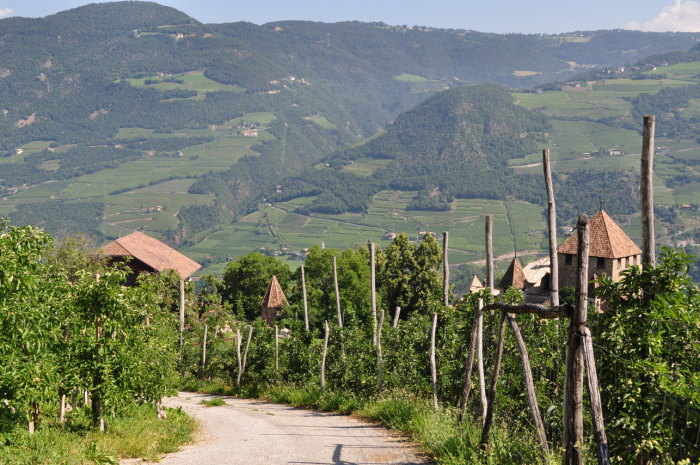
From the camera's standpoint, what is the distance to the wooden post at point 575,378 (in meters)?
5.46

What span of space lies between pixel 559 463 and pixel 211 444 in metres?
5.50

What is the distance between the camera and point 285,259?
14700 cm

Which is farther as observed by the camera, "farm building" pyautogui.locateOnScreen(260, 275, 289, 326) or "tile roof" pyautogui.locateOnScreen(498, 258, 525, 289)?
"farm building" pyautogui.locateOnScreen(260, 275, 289, 326)

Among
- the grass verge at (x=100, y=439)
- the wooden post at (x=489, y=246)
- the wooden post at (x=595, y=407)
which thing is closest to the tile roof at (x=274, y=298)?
the grass verge at (x=100, y=439)

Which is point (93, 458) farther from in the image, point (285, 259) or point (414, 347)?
point (285, 259)

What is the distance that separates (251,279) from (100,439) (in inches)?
1779

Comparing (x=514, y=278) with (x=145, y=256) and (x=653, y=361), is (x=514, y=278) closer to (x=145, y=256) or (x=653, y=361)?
(x=145, y=256)

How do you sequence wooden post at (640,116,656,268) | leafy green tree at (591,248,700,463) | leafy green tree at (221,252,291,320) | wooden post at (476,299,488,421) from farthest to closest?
leafy green tree at (221,252,291,320), wooden post at (476,299,488,421), wooden post at (640,116,656,268), leafy green tree at (591,248,700,463)

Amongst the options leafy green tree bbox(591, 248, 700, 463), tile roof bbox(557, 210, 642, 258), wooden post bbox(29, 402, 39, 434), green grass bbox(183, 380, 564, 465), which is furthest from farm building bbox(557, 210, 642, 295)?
wooden post bbox(29, 402, 39, 434)

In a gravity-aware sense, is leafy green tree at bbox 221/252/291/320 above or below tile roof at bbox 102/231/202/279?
below

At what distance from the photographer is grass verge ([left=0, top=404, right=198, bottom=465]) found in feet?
24.7

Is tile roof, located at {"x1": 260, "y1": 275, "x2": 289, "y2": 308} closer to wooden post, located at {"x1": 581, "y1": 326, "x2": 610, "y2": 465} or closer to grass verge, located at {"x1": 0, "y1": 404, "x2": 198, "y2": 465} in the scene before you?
grass verge, located at {"x1": 0, "y1": 404, "x2": 198, "y2": 465}

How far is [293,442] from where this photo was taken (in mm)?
9500

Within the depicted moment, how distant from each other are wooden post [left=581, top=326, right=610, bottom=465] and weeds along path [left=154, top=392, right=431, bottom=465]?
10.1ft
